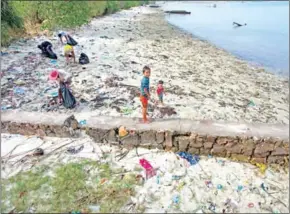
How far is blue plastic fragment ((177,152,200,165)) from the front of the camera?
5.88m

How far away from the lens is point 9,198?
15.9 feet

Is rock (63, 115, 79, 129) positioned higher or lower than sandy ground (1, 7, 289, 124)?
higher

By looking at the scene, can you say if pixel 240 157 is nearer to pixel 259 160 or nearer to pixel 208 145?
pixel 259 160

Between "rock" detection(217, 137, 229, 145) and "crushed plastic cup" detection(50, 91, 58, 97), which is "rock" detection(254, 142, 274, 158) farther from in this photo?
"crushed plastic cup" detection(50, 91, 58, 97)

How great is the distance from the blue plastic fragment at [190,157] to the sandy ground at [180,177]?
3.4 inches

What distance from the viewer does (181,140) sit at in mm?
6047

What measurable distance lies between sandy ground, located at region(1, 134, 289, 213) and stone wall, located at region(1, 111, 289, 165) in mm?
146

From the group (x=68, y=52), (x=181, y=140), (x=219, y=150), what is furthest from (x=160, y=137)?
(x=68, y=52)

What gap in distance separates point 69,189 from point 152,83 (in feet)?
17.2

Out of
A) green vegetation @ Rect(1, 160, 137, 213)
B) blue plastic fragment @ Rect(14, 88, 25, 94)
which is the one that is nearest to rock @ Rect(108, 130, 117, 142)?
green vegetation @ Rect(1, 160, 137, 213)

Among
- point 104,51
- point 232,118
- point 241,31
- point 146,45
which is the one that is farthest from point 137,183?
point 241,31

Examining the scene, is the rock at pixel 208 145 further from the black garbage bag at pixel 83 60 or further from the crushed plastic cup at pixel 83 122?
the black garbage bag at pixel 83 60

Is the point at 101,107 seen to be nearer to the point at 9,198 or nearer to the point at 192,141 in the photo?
the point at 192,141

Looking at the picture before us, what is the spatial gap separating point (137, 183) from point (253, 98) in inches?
222
